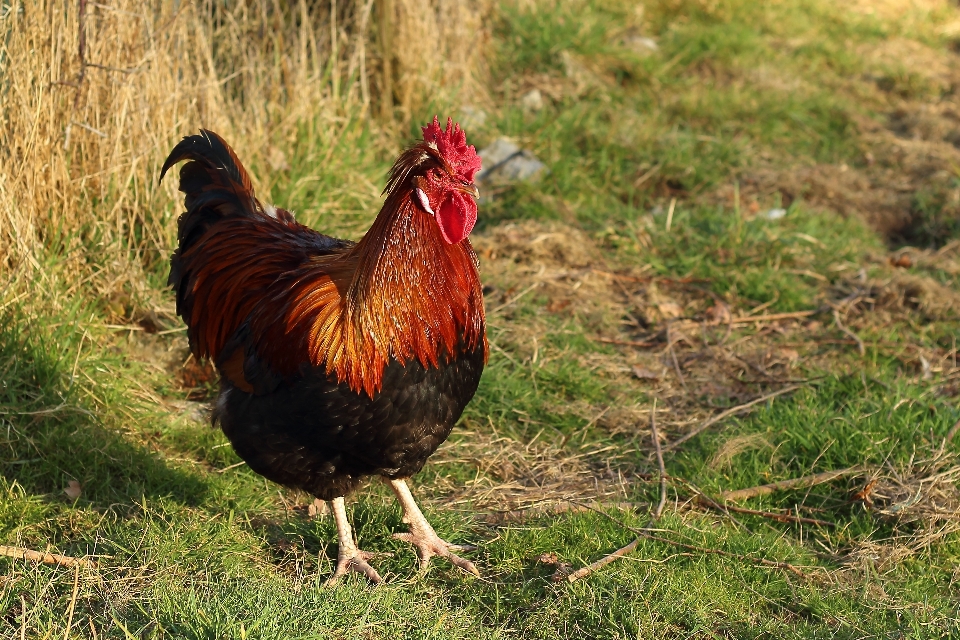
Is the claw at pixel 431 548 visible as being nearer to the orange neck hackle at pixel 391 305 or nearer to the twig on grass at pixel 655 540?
the twig on grass at pixel 655 540

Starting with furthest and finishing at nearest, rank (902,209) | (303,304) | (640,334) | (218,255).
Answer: (902,209), (640,334), (218,255), (303,304)

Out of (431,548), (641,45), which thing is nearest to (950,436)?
(431,548)

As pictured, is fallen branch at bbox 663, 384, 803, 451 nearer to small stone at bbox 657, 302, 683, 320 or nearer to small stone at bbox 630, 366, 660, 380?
small stone at bbox 630, 366, 660, 380

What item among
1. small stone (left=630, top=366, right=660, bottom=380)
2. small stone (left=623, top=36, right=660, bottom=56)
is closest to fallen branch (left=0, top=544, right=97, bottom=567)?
small stone (left=630, top=366, right=660, bottom=380)

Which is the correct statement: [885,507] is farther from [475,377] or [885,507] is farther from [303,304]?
[303,304]

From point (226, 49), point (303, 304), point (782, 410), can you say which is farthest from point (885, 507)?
point (226, 49)

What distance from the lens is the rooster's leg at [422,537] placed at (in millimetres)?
3789

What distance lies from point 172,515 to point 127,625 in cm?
87

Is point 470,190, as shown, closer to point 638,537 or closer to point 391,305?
point 391,305

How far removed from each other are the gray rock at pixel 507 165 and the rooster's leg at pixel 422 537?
332 centimetres

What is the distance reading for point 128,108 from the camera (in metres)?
4.88

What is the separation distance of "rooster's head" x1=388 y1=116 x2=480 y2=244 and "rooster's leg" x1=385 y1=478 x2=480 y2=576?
46.0 inches

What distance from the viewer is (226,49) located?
596 centimetres

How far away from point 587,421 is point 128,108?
2836mm
